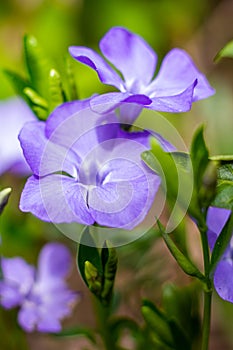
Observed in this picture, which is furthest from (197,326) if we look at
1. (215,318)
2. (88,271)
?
(215,318)

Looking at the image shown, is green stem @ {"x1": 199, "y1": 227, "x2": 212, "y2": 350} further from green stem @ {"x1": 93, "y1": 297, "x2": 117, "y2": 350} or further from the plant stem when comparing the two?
green stem @ {"x1": 93, "y1": 297, "x2": 117, "y2": 350}

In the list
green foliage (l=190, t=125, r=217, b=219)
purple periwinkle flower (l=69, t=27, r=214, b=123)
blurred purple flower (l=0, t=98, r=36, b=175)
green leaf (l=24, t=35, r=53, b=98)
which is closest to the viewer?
green foliage (l=190, t=125, r=217, b=219)

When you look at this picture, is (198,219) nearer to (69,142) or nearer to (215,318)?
(69,142)

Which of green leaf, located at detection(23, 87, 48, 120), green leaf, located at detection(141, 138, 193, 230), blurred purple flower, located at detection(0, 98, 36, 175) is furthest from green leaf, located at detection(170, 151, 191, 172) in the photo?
blurred purple flower, located at detection(0, 98, 36, 175)

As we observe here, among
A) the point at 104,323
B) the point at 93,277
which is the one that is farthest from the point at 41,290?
the point at 93,277

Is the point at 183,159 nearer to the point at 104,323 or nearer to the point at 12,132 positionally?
the point at 104,323

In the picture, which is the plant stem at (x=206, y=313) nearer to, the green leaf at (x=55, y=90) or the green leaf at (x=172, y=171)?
the green leaf at (x=172, y=171)
